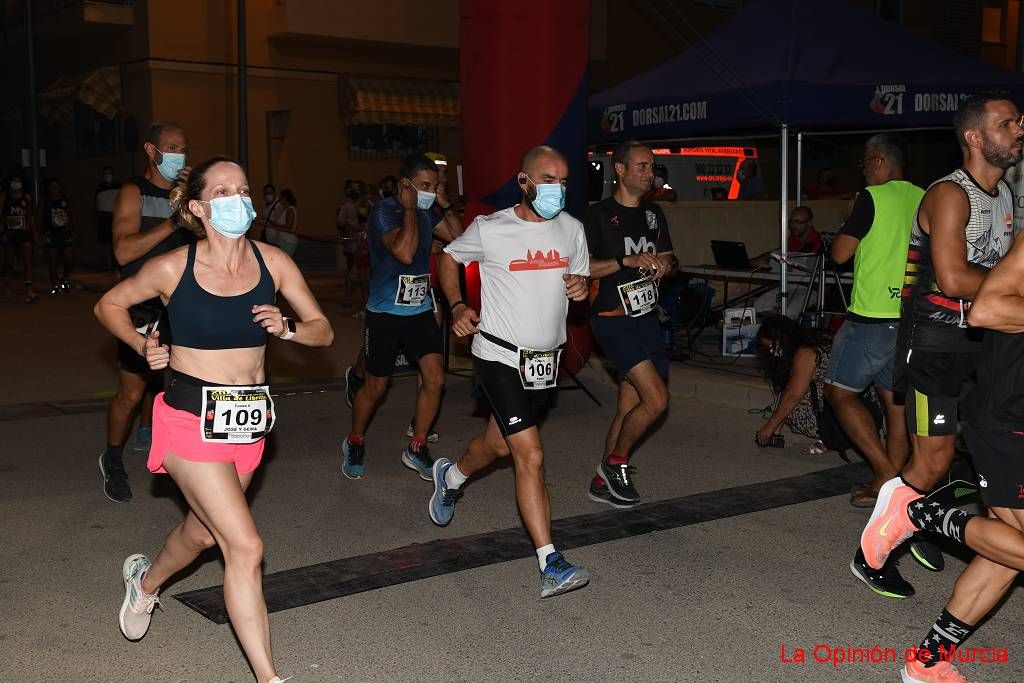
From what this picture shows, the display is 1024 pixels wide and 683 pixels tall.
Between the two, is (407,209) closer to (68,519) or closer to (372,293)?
(372,293)

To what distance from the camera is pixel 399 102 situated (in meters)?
25.6

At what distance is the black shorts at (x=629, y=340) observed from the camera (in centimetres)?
658

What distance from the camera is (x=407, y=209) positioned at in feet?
23.1

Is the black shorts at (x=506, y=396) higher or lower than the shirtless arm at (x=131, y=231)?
lower

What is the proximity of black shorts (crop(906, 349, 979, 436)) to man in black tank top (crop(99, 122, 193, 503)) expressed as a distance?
3926 mm

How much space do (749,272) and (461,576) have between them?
645 centimetres

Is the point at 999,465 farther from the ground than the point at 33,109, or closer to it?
closer to it

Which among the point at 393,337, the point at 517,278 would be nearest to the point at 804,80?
the point at 393,337

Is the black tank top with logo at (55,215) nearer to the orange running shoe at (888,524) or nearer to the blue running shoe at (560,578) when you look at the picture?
the blue running shoe at (560,578)

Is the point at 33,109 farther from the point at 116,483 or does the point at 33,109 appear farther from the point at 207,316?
the point at 207,316

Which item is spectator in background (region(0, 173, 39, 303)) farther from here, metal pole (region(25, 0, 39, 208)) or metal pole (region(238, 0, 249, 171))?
metal pole (region(25, 0, 39, 208))

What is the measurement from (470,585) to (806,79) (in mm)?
6084

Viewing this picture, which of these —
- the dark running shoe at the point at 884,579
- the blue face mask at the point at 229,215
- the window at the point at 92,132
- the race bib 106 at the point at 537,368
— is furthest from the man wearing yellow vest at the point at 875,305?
the window at the point at 92,132

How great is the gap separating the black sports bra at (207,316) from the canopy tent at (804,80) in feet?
21.7
